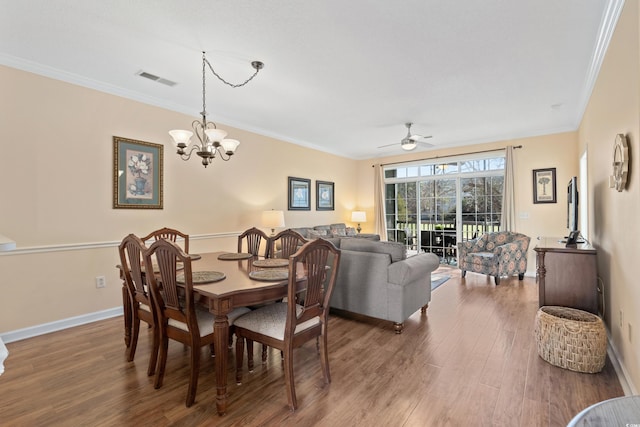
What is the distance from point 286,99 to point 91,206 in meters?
2.60

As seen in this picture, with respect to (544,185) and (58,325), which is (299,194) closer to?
(58,325)

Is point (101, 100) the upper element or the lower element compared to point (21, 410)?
upper

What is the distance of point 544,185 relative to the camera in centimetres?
561

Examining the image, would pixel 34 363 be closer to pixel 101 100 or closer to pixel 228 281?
pixel 228 281

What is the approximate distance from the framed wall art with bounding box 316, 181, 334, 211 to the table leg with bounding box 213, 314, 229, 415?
4.99 metres

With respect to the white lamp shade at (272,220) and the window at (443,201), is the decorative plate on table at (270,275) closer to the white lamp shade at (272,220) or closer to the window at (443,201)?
the white lamp shade at (272,220)

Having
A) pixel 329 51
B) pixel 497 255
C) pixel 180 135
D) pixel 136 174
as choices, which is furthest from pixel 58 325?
pixel 497 255

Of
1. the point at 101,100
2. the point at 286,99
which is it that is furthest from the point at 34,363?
the point at 286,99

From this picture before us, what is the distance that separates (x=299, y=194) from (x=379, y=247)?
324 cm

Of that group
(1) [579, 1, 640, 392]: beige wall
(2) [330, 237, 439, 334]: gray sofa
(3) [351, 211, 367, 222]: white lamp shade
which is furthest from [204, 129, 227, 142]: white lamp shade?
(3) [351, 211, 367, 222]: white lamp shade

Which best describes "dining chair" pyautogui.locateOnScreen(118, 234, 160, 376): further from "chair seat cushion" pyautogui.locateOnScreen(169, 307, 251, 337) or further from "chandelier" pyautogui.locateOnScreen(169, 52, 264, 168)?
"chandelier" pyautogui.locateOnScreen(169, 52, 264, 168)

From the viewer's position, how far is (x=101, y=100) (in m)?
3.53

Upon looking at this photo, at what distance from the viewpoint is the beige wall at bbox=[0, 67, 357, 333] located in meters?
2.97

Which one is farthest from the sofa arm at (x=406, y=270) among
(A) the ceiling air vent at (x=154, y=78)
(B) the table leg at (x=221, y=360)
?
(A) the ceiling air vent at (x=154, y=78)
